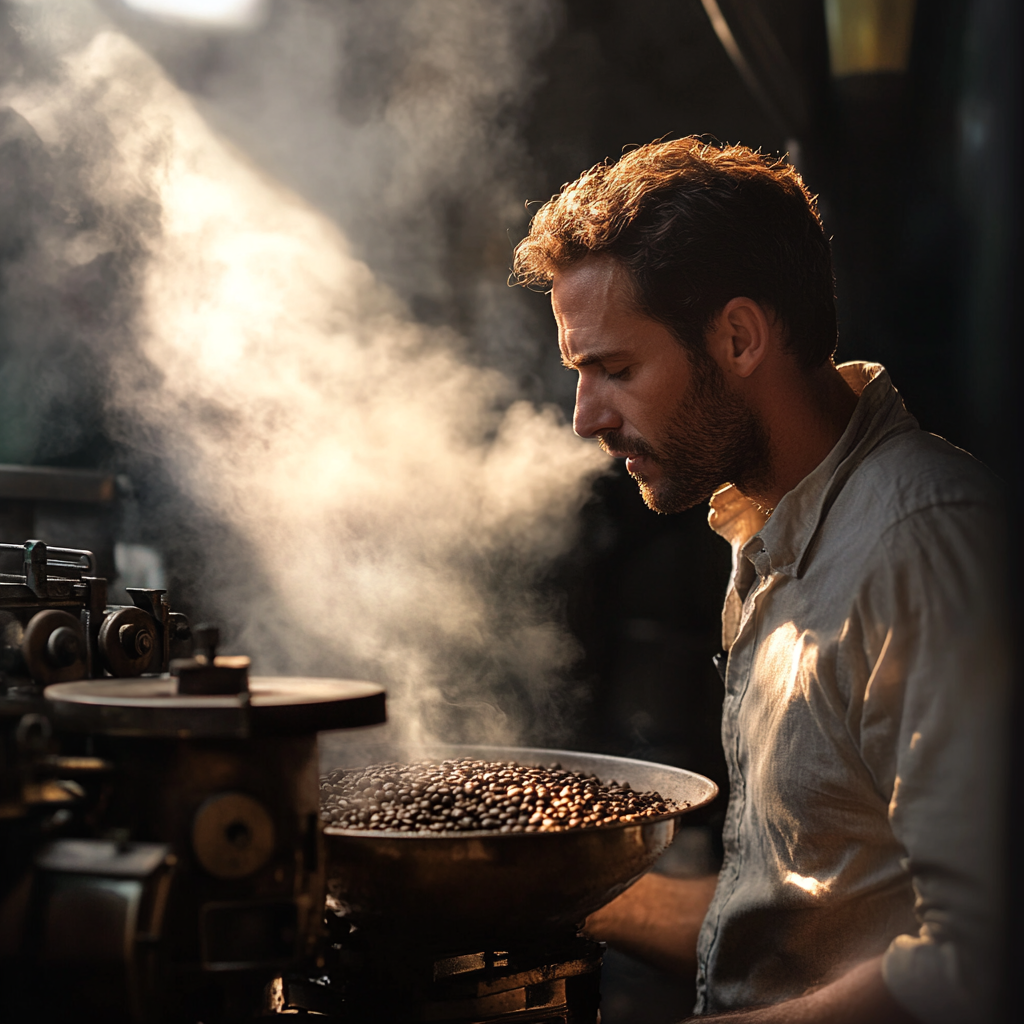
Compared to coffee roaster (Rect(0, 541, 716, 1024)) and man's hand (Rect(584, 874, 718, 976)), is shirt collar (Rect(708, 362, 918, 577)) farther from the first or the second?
man's hand (Rect(584, 874, 718, 976))

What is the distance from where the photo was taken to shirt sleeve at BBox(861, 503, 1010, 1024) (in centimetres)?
120

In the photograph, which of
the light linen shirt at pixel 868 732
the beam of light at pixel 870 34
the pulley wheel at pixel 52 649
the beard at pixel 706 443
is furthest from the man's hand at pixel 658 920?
the beam of light at pixel 870 34

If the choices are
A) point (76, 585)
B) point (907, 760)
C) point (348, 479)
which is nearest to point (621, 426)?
point (907, 760)

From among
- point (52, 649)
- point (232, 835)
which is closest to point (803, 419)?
point (232, 835)

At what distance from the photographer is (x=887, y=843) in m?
1.47

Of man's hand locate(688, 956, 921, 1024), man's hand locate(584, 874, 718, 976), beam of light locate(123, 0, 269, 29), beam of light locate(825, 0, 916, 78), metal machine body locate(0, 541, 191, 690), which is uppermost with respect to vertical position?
beam of light locate(123, 0, 269, 29)

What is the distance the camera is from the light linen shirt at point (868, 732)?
4.02 ft

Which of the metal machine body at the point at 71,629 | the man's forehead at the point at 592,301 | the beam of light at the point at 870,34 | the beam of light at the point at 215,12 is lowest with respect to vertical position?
the metal machine body at the point at 71,629

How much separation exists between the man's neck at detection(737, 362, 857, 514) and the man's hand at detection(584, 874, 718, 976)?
3.24 feet

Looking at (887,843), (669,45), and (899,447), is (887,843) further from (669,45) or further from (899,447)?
(669,45)

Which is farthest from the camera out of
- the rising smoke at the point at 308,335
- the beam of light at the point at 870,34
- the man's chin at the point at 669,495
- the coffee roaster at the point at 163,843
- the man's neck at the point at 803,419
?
the rising smoke at the point at 308,335

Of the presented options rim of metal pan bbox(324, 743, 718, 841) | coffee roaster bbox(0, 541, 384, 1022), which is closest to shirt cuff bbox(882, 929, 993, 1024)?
rim of metal pan bbox(324, 743, 718, 841)

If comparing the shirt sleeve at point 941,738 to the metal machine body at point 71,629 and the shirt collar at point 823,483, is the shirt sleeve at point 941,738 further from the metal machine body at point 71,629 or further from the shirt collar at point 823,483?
the metal machine body at point 71,629

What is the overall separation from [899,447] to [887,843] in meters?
0.66
